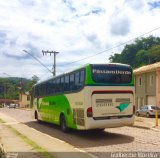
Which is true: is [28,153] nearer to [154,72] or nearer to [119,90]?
[119,90]

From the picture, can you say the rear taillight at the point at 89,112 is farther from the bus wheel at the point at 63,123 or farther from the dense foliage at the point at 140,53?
the dense foliage at the point at 140,53

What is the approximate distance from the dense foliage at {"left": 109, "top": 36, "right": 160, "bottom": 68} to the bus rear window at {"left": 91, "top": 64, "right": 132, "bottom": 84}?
193ft

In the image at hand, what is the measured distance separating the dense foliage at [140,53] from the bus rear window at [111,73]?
193 feet

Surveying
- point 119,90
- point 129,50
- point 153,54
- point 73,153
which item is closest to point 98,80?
point 119,90

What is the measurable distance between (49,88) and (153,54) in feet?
179

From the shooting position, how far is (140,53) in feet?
261

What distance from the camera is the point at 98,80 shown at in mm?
16594

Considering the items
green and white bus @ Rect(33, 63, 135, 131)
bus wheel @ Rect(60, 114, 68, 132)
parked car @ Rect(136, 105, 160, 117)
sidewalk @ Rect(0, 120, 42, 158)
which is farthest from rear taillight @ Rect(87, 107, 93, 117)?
parked car @ Rect(136, 105, 160, 117)

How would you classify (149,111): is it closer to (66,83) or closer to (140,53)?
(66,83)

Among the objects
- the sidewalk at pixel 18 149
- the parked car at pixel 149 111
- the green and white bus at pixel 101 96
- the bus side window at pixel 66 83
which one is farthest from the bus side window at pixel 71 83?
the parked car at pixel 149 111

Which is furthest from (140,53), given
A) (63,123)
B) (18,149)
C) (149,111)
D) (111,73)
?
(18,149)

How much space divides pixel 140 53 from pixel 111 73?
6370 centimetres

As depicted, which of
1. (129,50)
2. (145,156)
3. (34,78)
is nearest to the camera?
(145,156)

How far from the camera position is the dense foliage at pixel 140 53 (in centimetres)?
7669
